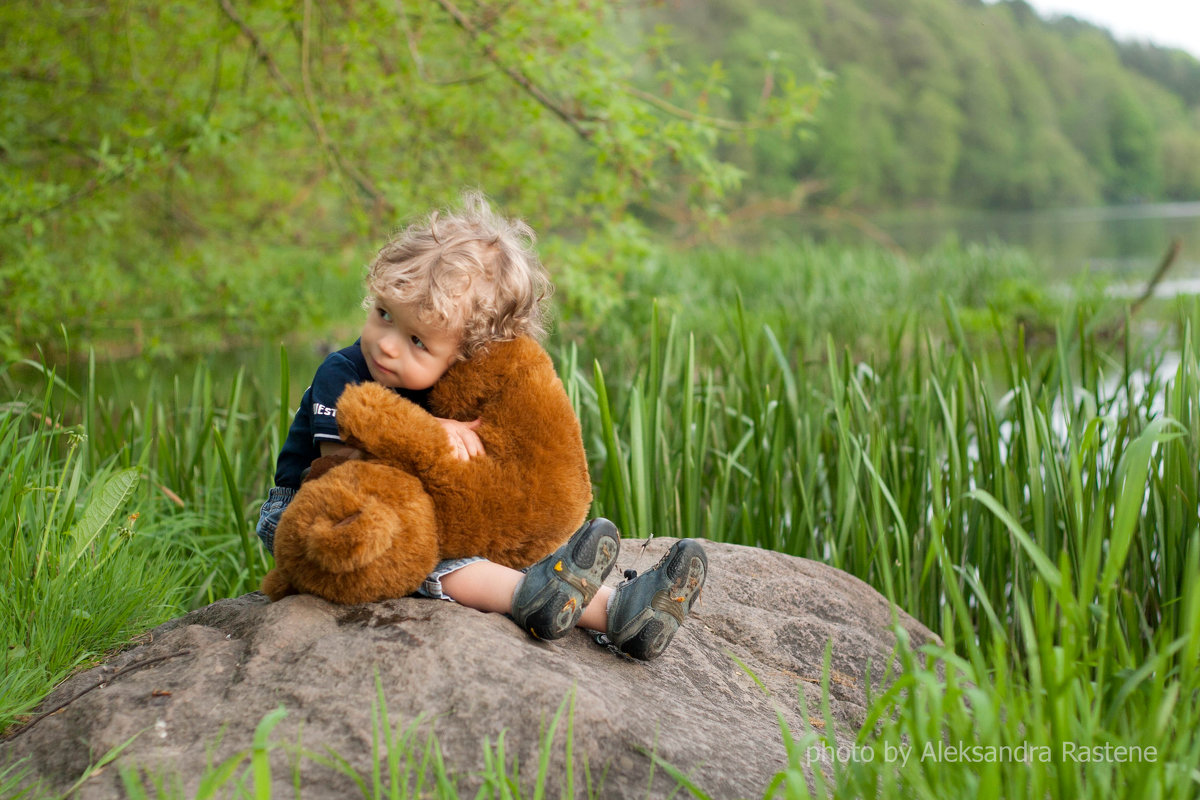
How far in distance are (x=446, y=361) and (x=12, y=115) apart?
4503 millimetres

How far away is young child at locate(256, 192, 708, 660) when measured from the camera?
1.73 m

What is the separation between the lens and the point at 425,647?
1.56 metres

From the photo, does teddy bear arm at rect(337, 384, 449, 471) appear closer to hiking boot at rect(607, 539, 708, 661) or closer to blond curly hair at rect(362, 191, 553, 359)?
blond curly hair at rect(362, 191, 553, 359)

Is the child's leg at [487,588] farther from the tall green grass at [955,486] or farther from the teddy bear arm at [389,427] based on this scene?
the tall green grass at [955,486]

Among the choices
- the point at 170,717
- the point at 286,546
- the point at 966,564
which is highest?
the point at 286,546

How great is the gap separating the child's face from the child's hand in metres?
0.10

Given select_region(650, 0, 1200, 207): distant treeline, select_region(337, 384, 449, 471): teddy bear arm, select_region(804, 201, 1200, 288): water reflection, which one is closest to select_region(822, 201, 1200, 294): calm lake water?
select_region(804, 201, 1200, 288): water reflection

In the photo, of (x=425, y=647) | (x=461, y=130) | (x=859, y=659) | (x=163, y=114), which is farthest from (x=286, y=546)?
(x=163, y=114)

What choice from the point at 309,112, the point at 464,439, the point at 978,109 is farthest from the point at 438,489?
the point at 978,109

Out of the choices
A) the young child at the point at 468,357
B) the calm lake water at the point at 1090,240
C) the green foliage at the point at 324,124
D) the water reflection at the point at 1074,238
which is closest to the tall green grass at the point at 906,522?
the young child at the point at 468,357

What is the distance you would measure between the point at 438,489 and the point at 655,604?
46 centimetres

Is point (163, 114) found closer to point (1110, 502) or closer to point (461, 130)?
point (461, 130)

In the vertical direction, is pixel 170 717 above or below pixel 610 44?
below

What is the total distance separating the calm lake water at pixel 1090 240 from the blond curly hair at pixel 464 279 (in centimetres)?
724
